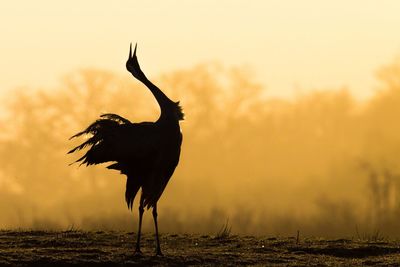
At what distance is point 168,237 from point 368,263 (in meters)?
4.35

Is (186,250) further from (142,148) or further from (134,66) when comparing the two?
(134,66)

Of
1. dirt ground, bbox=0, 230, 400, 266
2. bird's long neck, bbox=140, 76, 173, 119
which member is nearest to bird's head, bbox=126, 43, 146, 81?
bird's long neck, bbox=140, 76, 173, 119

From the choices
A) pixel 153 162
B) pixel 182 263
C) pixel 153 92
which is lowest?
pixel 182 263

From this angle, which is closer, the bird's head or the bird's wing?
the bird's wing

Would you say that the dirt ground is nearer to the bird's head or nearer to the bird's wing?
the bird's wing

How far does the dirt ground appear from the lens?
1500cm

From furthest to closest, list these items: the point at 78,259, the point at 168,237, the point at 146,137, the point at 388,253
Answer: the point at 168,237, the point at 388,253, the point at 146,137, the point at 78,259

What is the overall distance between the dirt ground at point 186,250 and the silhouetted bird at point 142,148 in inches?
36.2

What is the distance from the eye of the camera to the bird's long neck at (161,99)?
53.9ft

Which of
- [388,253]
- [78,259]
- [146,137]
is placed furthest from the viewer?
[388,253]

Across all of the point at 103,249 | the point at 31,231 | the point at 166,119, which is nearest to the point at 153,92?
the point at 166,119

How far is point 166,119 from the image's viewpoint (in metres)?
16.3

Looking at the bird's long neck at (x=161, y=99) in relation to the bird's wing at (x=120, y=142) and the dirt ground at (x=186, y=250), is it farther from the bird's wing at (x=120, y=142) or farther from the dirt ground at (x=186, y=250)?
the dirt ground at (x=186, y=250)

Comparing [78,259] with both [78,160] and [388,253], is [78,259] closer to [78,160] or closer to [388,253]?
[78,160]
